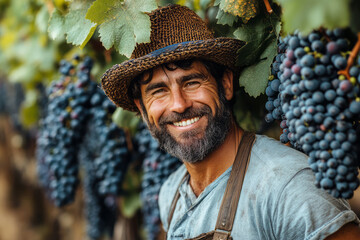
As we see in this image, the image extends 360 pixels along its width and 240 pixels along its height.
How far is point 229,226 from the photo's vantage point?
1518 millimetres

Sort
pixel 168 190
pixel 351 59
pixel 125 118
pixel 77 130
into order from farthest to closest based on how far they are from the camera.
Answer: pixel 77 130 → pixel 125 118 → pixel 168 190 → pixel 351 59

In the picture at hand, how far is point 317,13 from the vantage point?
879 millimetres

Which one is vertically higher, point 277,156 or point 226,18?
point 226,18

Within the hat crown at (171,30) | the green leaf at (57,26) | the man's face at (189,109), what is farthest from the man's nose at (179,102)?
the green leaf at (57,26)

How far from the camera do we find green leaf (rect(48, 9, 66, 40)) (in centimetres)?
191

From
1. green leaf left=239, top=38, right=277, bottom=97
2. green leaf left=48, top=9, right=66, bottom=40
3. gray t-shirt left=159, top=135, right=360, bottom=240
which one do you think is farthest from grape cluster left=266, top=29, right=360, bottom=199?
green leaf left=48, top=9, right=66, bottom=40

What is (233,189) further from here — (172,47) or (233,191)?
(172,47)

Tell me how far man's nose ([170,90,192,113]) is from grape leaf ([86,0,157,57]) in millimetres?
316

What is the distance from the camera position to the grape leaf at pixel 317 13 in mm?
867

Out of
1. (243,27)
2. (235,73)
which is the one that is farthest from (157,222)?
(243,27)

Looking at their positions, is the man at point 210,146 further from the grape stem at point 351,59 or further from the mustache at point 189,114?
the grape stem at point 351,59

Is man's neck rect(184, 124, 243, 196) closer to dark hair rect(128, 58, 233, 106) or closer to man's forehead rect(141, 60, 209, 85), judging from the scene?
dark hair rect(128, 58, 233, 106)

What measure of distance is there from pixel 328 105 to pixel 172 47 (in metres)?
0.79

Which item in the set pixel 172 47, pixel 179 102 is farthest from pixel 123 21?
pixel 179 102
